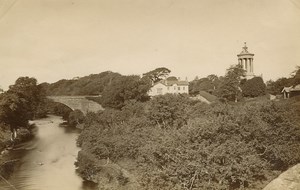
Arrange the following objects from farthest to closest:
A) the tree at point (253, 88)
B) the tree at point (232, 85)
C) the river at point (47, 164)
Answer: the tree at point (232, 85)
the tree at point (253, 88)
the river at point (47, 164)

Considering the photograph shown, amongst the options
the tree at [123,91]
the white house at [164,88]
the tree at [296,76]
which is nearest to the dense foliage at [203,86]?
the white house at [164,88]

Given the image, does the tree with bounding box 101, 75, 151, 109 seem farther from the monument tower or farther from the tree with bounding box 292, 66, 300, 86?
the tree with bounding box 292, 66, 300, 86

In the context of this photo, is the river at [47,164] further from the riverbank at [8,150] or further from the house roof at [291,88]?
the house roof at [291,88]

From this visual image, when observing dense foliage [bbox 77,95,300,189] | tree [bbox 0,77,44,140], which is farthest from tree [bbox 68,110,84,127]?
dense foliage [bbox 77,95,300,189]

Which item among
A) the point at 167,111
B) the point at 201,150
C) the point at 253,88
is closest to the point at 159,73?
the point at 167,111

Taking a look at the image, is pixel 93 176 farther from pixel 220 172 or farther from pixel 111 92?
pixel 111 92

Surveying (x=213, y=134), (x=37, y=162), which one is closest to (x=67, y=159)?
(x=37, y=162)
